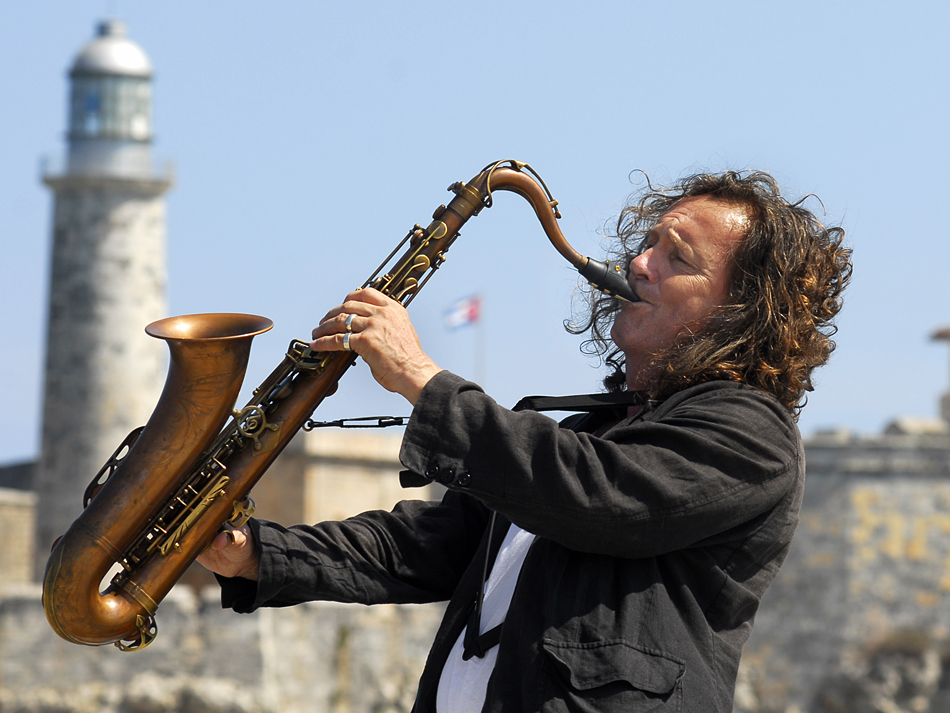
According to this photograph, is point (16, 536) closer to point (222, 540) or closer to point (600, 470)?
point (222, 540)

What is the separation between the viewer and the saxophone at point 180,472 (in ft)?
12.4

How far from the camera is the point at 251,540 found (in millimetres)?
3996

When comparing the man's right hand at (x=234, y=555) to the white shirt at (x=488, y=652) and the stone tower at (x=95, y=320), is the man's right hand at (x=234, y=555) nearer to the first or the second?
the white shirt at (x=488, y=652)

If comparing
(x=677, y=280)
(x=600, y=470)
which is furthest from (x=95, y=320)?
(x=600, y=470)

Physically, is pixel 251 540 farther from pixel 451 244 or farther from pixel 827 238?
pixel 827 238

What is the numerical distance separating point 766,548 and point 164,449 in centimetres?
149

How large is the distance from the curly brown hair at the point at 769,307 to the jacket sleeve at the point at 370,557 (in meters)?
0.79

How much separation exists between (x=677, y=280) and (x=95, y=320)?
94.7ft

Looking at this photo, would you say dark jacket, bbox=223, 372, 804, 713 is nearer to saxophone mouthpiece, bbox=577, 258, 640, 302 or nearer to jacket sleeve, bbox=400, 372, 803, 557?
jacket sleeve, bbox=400, 372, 803, 557

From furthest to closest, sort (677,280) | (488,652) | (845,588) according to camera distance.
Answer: (845,588) < (677,280) < (488,652)

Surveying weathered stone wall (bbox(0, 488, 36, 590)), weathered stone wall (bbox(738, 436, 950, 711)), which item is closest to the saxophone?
weathered stone wall (bbox(738, 436, 950, 711))

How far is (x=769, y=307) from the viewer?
149 inches

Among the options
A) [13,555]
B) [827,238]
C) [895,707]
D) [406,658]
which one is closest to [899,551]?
[895,707]

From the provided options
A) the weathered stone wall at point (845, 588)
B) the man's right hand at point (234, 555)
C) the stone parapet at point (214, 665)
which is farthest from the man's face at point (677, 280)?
the weathered stone wall at point (845, 588)
